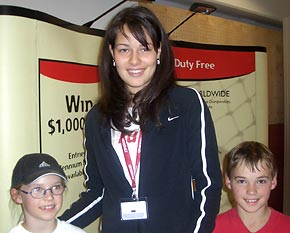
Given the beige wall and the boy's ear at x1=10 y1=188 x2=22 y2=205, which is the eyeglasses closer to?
the boy's ear at x1=10 y1=188 x2=22 y2=205

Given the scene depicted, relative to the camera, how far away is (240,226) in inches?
61.1

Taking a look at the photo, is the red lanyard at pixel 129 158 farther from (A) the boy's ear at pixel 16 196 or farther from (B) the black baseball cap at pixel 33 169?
(A) the boy's ear at pixel 16 196

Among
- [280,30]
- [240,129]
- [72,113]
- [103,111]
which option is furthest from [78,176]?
Result: [280,30]

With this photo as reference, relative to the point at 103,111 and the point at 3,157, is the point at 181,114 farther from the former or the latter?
the point at 3,157

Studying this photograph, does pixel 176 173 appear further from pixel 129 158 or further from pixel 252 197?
pixel 252 197

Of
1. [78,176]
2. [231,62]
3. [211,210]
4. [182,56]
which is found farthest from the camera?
[231,62]

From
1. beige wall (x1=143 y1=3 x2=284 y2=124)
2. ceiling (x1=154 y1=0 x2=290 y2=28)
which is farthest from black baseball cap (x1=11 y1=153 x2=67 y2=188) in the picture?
ceiling (x1=154 y1=0 x2=290 y2=28)

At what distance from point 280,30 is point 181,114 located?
3.81m

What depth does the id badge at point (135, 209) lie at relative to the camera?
120cm

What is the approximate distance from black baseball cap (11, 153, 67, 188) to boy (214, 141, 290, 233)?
2.31 feet

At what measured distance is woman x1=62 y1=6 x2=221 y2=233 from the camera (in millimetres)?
1164

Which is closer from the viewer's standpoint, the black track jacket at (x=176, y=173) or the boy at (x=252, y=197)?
the black track jacket at (x=176, y=173)

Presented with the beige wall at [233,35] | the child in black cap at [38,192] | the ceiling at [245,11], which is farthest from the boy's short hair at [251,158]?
the ceiling at [245,11]

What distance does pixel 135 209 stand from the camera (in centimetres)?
121
